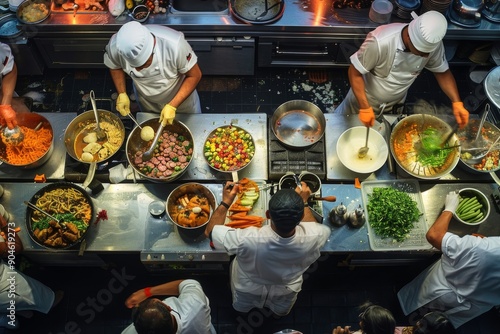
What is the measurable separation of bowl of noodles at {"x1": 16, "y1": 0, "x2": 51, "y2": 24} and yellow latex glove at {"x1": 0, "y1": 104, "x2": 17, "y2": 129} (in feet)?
5.59

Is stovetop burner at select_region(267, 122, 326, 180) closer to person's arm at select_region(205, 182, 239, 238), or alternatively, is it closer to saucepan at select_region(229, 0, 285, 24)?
person's arm at select_region(205, 182, 239, 238)

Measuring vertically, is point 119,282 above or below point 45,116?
below

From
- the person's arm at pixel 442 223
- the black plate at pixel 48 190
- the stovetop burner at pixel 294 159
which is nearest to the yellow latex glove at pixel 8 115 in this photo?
the black plate at pixel 48 190

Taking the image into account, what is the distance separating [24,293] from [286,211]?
2.67m

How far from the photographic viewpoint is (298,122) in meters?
4.33

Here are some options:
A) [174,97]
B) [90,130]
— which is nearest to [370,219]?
[174,97]

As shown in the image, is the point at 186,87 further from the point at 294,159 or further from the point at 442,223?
the point at 442,223

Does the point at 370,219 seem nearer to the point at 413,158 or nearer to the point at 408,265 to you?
the point at 413,158

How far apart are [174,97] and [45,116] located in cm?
133

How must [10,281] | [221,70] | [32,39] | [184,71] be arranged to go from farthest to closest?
1. [221,70]
2. [32,39]
3. [184,71]
4. [10,281]

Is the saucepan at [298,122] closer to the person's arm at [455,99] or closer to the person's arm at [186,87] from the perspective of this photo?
the person's arm at [186,87]

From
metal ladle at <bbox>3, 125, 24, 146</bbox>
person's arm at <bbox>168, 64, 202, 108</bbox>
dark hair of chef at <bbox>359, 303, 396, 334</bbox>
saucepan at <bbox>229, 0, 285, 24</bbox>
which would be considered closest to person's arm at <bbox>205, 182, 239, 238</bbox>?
person's arm at <bbox>168, 64, 202, 108</bbox>

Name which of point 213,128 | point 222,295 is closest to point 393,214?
point 213,128

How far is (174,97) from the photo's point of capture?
4.17 meters
